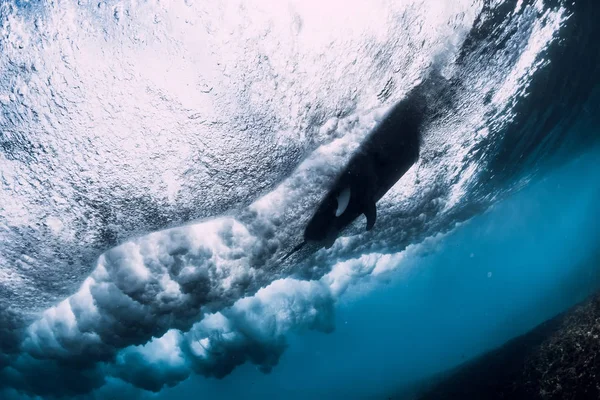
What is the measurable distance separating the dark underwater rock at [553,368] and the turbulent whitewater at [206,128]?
24.1 ft

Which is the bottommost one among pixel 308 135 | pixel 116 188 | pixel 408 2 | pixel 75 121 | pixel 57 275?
pixel 408 2

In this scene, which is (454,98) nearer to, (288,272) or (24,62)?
(24,62)

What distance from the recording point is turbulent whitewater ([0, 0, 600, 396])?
18.2ft

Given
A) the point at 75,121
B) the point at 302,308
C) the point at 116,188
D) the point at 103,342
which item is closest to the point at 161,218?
the point at 116,188

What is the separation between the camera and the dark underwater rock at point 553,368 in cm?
686

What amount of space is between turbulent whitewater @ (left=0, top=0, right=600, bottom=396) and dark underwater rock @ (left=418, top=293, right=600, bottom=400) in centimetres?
733

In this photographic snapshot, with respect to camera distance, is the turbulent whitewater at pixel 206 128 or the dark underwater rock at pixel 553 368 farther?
the dark underwater rock at pixel 553 368

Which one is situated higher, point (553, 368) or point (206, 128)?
point (206, 128)

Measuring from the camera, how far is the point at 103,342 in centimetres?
A: 1605

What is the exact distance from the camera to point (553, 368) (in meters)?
7.79

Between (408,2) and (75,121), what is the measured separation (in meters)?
7.42

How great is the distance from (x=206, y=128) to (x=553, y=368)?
1083 centimetres

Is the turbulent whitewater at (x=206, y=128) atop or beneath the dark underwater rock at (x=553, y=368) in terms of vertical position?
atop

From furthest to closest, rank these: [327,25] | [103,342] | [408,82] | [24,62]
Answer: [103,342], [408,82], [327,25], [24,62]
